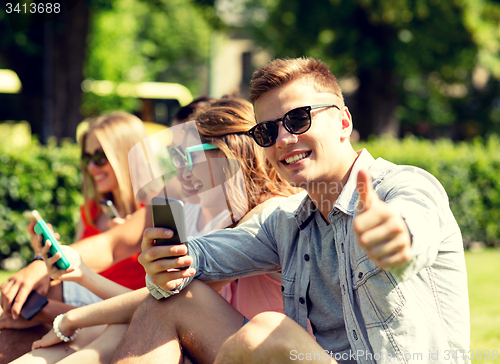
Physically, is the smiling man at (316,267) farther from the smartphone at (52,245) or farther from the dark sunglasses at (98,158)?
the dark sunglasses at (98,158)

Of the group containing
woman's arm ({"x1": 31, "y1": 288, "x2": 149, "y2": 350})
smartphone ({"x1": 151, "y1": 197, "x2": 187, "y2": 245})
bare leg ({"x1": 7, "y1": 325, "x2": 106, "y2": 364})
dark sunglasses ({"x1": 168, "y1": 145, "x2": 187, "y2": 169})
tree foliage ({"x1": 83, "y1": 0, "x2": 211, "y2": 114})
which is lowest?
bare leg ({"x1": 7, "y1": 325, "x2": 106, "y2": 364})

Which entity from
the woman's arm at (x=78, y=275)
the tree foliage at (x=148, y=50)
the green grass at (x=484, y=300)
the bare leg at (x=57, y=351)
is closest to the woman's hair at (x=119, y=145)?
the woman's arm at (x=78, y=275)

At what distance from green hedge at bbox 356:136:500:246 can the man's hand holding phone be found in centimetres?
727

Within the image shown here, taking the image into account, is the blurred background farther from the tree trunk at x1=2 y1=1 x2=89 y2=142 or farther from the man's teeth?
the man's teeth

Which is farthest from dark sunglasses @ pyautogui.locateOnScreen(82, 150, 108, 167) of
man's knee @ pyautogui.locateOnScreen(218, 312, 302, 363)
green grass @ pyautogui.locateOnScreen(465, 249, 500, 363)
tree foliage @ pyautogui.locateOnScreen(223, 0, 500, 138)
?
tree foliage @ pyautogui.locateOnScreen(223, 0, 500, 138)

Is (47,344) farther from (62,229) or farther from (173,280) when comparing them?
(62,229)

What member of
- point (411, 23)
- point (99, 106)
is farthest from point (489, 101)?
point (99, 106)

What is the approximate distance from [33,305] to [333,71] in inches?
541

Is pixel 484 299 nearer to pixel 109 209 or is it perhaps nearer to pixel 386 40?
pixel 109 209

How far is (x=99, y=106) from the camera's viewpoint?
21516 mm

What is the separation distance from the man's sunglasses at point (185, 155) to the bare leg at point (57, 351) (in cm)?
100

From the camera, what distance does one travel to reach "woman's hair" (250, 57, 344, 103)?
7.02 feet

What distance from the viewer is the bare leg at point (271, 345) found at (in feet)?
5.53

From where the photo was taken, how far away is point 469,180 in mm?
9031
